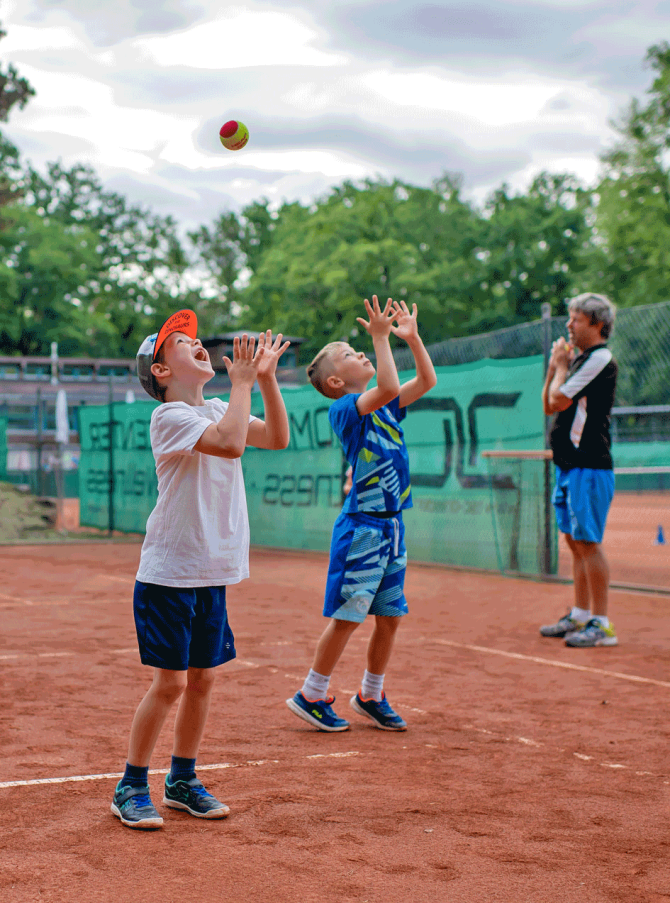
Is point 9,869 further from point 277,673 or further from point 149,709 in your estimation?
point 277,673

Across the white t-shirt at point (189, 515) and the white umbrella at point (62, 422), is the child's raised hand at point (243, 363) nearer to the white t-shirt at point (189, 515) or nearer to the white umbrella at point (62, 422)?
the white t-shirt at point (189, 515)

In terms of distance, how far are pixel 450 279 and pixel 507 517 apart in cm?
3667

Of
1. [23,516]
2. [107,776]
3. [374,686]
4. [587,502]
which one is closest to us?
[107,776]

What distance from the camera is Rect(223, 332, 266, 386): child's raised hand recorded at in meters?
2.93

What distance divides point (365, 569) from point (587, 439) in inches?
100

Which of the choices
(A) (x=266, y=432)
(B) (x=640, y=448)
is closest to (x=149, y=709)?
(A) (x=266, y=432)

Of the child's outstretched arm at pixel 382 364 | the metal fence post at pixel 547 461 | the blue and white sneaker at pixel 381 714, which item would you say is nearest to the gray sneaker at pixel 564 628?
the blue and white sneaker at pixel 381 714

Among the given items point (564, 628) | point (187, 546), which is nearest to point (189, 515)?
point (187, 546)

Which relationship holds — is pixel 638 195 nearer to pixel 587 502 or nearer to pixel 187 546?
pixel 587 502

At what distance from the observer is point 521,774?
140 inches

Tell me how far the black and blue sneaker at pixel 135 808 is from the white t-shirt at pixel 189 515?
2.08ft

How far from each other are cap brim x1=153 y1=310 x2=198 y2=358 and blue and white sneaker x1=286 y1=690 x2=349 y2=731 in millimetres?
1770

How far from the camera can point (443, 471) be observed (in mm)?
10500

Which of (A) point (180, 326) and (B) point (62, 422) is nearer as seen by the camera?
(A) point (180, 326)
